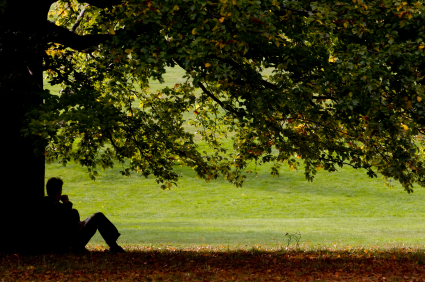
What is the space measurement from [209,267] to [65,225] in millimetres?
2478

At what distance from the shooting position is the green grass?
63.3 ft

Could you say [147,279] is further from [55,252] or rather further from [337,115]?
[337,115]

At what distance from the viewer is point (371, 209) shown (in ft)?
98.1

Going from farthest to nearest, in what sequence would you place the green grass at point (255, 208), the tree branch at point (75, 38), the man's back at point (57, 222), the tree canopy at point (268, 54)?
the green grass at point (255, 208), the tree branch at point (75, 38), the man's back at point (57, 222), the tree canopy at point (268, 54)

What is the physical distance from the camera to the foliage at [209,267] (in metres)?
7.04

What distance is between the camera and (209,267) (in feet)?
25.5

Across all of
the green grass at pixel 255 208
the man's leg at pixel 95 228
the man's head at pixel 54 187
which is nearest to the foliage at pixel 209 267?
the man's leg at pixel 95 228

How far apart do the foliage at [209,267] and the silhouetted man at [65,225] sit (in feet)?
1.06

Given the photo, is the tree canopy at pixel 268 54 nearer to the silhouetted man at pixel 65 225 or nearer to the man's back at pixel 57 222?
the silhouetted man at pixel 65 225

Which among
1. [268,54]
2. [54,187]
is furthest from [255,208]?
[54,187]

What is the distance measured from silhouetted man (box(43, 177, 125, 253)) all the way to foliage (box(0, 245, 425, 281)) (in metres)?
0.32

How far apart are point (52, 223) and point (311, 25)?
16.9ft

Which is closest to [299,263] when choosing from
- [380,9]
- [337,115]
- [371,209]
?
[337,115]

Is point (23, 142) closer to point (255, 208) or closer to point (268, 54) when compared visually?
point (268, 54)
